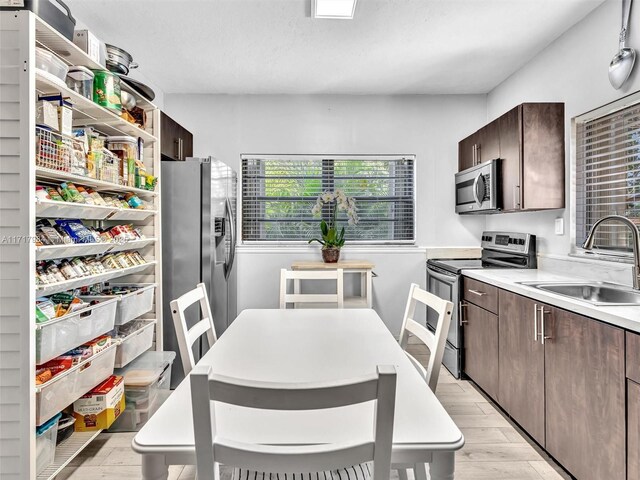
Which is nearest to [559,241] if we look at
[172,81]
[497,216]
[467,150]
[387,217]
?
[497,216]

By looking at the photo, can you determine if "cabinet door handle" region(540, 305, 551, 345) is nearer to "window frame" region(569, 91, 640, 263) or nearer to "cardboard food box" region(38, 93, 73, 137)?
"window frame" region(569, 91, 640, 263)

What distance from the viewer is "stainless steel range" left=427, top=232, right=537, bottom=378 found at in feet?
9.37

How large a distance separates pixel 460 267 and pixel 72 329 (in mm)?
2625

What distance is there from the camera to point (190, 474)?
1.78 meters

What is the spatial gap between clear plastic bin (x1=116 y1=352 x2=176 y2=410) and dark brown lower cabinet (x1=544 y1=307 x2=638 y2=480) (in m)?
2.16

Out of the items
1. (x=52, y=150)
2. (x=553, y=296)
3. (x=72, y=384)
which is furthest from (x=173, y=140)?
(x=553, y=296)

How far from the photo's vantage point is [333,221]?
12.5 feet

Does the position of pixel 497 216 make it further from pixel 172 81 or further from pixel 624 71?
pixel 172 81

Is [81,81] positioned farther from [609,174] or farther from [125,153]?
[609,174]

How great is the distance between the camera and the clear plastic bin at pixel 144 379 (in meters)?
2.19

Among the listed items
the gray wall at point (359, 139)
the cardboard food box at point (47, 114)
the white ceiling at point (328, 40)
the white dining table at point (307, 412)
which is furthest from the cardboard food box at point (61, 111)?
the gray wall at point (359, 139)

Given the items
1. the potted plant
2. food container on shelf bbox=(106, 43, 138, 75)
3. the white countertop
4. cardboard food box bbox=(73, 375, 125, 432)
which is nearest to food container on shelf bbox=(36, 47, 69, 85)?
food container on shelf bbox=(106, 43, 138, 75)

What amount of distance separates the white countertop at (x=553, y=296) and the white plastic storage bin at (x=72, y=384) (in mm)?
2229

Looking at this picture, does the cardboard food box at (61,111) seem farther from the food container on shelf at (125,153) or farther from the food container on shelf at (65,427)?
the food container on shelf at (65,427)
